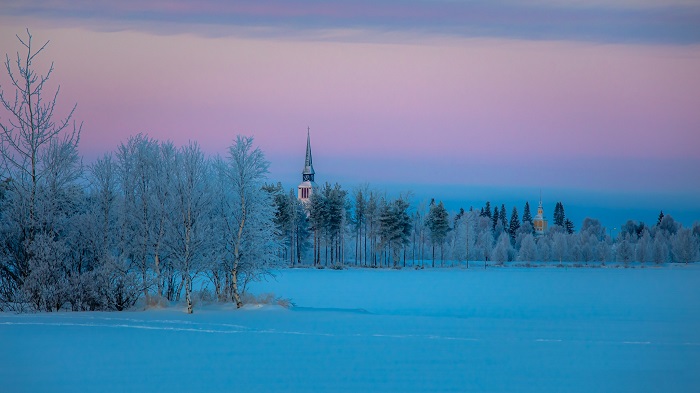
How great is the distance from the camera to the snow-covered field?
15188 millimetres

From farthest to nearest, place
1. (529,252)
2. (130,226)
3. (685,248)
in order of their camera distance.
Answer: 1. (529,252)
2. (685,248)
3. (130,226)

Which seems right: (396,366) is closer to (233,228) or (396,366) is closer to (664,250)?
(233,228)

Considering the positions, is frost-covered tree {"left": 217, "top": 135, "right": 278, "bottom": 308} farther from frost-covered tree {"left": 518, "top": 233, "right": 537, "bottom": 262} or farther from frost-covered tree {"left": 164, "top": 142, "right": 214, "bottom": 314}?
frost-covered tree {"left": 518, "top": 233, "right": 537, "bottom": 262}

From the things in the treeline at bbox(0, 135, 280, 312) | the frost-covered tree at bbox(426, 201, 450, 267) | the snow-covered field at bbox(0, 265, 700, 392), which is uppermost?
the frost-covered tree at bbox(426, 201, 450, 267)

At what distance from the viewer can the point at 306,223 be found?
98.1 meters

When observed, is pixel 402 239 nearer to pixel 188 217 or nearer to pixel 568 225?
pixel 188 217

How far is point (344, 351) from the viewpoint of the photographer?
1912cm

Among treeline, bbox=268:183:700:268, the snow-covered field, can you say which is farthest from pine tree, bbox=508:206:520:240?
the snow-covered field

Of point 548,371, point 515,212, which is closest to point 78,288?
point 548,371

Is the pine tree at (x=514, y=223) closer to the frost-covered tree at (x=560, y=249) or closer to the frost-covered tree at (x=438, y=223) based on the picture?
the frost-covered tree at (x=560, y=249)

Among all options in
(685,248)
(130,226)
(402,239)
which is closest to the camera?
(130,226)

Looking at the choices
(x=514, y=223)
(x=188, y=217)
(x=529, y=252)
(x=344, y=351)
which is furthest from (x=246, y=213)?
(x=514, y=223)

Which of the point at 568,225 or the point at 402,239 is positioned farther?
the point at 568,225

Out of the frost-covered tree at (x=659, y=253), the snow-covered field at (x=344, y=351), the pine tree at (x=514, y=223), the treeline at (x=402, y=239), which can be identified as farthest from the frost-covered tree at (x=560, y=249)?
the snow-covered field at (x=344, y=351)
